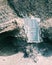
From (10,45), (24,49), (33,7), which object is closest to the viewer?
(33,7)

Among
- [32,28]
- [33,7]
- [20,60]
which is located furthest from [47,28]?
[20,60]

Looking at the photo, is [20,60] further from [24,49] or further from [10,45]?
[10,45]

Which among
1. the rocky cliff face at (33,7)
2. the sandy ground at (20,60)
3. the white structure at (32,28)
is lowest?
the sandy ground at (20,60)

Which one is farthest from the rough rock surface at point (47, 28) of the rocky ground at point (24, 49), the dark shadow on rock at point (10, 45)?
the dark shadow on rock at point (10, 45)

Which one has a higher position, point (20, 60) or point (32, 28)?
point (32, 28)

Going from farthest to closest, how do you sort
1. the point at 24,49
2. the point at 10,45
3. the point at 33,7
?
the point at 10,45
the point at 24,49
the point at 33,7

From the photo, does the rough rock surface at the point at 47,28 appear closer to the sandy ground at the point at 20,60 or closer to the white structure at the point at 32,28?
the white structure at the point at 32,28

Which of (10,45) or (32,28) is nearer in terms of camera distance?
(32,28)

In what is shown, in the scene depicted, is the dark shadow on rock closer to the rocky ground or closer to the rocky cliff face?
the rocky ground
